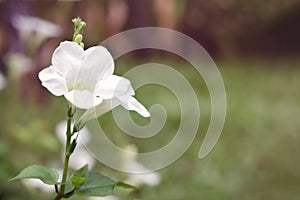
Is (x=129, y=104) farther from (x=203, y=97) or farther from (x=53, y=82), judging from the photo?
(x=203, y=97)

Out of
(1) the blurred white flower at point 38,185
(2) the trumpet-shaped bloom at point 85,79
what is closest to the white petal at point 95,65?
(2) the trumpet-shaped bloom at point 85,79

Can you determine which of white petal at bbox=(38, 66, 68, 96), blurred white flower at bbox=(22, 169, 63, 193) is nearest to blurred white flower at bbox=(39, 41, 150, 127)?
white petal at bbox=(38, 66, 68, 96)

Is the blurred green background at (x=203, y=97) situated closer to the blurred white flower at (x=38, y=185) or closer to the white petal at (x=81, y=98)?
the blurred white flower at (x=38, y=185)

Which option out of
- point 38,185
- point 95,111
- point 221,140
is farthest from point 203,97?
point 95,111

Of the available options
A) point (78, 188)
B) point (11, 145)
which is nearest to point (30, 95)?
point (11, 145)

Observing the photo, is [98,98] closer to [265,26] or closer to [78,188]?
[78,188]

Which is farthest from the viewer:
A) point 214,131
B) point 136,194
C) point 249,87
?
point 249,87

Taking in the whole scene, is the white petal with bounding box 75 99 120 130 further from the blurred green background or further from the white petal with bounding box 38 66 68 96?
the blurred green background
